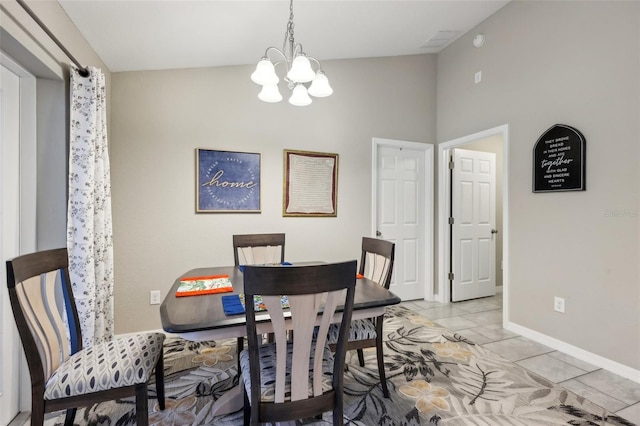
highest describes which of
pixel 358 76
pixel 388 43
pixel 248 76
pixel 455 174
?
pixel 388 43

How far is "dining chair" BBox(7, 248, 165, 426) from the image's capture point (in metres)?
1.21

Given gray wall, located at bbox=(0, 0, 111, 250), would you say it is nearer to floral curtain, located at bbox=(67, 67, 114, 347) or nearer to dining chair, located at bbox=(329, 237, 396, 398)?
floral curtain, located at bbox=(67, 67, 114, 347)

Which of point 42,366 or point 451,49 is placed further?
point 451,49

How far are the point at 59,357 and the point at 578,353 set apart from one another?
3556mm

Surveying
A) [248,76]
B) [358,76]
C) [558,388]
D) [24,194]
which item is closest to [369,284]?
[558,388]

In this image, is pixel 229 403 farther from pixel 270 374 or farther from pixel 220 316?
pixel 220 316

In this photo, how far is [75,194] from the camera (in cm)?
186

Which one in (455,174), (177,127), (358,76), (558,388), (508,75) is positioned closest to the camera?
(558,388)

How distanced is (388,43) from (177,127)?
241 centimetres

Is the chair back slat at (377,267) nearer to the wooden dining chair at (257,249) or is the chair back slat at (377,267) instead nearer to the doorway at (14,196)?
the wooden dining chair at (257,249)

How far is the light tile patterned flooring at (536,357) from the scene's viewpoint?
1894 millimetres

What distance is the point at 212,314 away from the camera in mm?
1343

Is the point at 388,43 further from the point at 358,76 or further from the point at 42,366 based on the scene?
the point at 42,366

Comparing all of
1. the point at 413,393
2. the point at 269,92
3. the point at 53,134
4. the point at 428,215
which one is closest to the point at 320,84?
the point at 269,92
